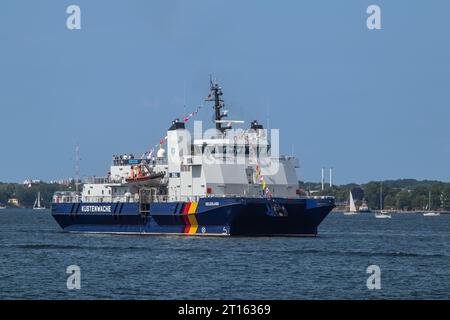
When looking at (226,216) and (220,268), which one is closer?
(220,268)

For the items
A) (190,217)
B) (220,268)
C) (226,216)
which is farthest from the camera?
(190,217)

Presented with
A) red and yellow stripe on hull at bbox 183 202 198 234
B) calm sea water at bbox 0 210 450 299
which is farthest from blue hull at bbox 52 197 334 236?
calm sea water at bbox 0 210 450 299

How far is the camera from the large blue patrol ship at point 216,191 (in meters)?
66.6

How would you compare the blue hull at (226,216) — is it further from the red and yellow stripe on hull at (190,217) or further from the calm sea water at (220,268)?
the calm sea water at (220,268)

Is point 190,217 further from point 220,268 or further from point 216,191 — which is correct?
point 220,268

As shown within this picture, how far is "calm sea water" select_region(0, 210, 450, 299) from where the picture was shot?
4162cm

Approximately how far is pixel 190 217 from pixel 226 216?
2.91m

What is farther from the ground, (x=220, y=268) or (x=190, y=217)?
(x=190, y=217)

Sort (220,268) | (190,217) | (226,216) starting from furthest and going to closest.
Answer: (190,217), (226,216), (220,268)

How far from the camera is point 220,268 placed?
49750 mm

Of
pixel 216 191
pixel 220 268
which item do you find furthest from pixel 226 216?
pixel 220 268

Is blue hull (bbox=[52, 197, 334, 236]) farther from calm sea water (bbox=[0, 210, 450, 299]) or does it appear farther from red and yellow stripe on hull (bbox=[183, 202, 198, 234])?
calm sea water (bbox=[0, 210, 450, 299])

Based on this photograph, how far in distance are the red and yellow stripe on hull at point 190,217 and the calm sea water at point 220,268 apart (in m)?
1.46

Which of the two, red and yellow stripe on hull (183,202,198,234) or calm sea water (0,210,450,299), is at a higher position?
red and yellow stripe on hull (183,202,198,234)
